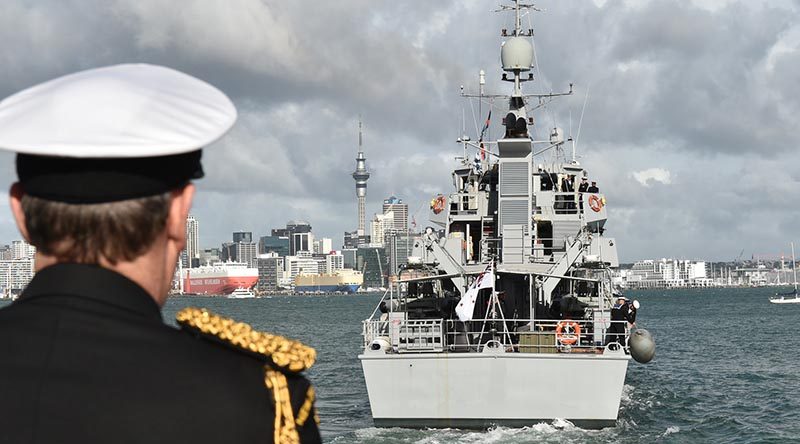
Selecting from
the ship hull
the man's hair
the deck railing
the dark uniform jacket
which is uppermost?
the man's hair

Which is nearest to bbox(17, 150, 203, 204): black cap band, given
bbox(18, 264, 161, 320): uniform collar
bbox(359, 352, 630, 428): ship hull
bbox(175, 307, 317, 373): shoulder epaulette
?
bbox(18, 264, 161, 320): uniform collar

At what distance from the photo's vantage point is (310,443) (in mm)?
1908

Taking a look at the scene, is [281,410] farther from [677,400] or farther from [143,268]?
[677,400]

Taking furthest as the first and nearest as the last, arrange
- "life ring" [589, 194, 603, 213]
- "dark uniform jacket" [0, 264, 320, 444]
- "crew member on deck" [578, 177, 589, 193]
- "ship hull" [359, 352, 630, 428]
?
1. "crew member on deck" [578, 177, 589, 193]
2. "life ring" [589, 194, 603, 213]
3. "ship hull" [359, 352, 630, 428]
4. "dark uniform jacket" [0, 264, 320, 444]

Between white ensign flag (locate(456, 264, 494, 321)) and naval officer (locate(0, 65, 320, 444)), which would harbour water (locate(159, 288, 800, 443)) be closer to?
white ensign flag (locate(456, 264, 494, 321))

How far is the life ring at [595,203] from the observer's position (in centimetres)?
2766

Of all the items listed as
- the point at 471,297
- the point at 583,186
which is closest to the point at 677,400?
the point at 583,186

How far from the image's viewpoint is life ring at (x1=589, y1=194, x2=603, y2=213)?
90.7 feet

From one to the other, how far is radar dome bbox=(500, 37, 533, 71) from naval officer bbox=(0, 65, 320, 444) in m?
28.7

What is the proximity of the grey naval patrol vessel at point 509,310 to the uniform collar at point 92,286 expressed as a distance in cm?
1892

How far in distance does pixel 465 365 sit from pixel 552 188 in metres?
9.60

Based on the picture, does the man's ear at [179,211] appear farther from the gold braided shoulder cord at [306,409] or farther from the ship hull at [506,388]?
the ship hull at [506,388]

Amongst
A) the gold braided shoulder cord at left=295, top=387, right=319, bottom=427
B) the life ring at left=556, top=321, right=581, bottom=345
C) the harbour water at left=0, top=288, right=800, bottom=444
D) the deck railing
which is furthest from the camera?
the deck railing

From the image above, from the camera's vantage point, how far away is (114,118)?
5.48ft
